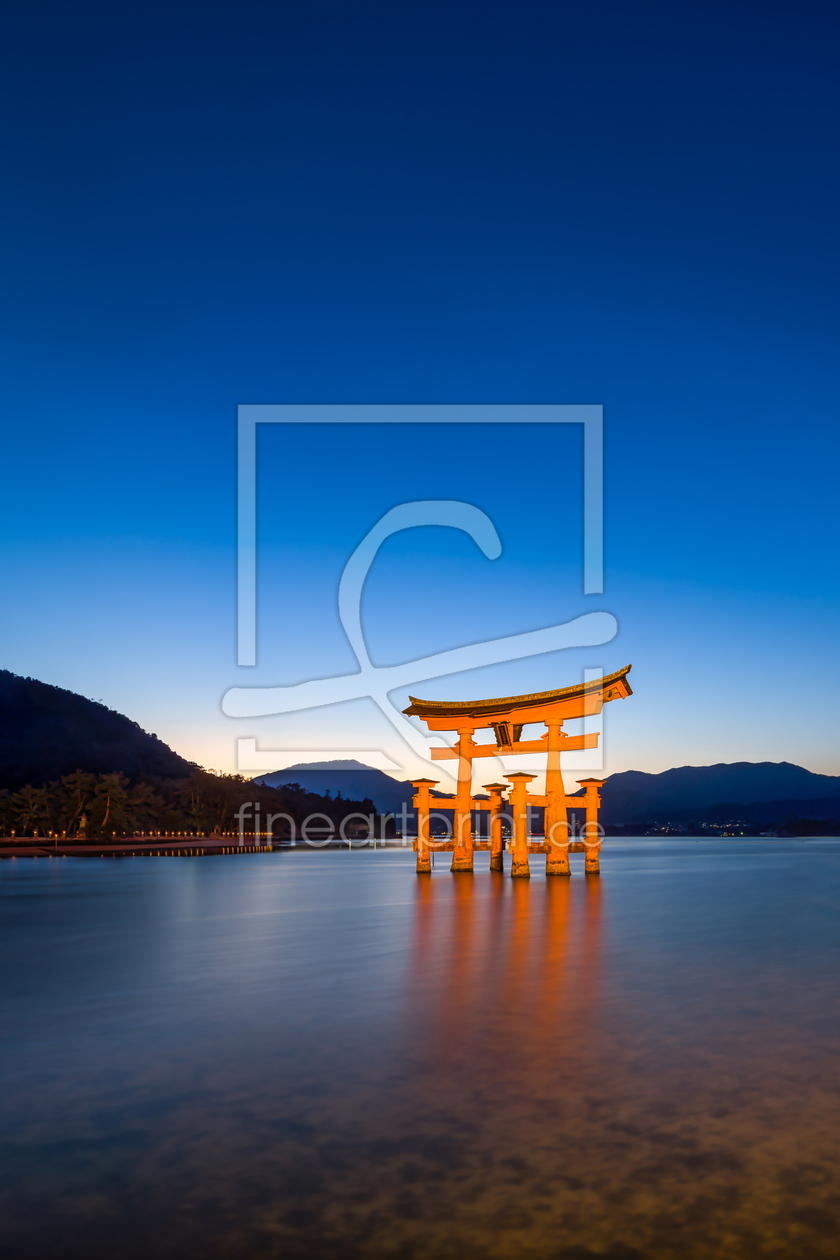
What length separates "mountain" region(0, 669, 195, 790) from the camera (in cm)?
12388

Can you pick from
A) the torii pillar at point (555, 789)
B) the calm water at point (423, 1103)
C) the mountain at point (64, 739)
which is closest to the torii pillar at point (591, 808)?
the torii pillar at point (555, 789)

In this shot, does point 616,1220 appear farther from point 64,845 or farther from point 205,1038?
point 64,845

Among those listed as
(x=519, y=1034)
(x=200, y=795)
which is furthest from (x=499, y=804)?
(x=200, y=795)

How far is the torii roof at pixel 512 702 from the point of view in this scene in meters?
22.5

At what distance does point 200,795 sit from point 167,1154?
10404 cm

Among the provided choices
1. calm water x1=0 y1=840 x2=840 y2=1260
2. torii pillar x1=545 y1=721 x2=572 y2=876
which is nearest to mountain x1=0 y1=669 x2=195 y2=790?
torii pillar x1=545 y1=721 x2=572 y2=876

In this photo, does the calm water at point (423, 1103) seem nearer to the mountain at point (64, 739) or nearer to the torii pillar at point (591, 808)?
the torii pillar at point (591, 808)

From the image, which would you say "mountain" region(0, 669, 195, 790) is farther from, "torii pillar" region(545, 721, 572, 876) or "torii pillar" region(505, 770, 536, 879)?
"torii pillar" region(545, 721, 572, 876)

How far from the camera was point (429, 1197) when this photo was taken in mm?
3537

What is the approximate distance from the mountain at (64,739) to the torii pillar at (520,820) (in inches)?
4196

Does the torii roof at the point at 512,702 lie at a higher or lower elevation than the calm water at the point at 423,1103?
higher

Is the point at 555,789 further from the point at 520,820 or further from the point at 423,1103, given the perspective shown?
the point at 423,1103

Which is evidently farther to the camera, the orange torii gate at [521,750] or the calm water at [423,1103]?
the orange torii gate at [521,750]

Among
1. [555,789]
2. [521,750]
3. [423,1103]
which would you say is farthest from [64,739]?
[423,1103]
